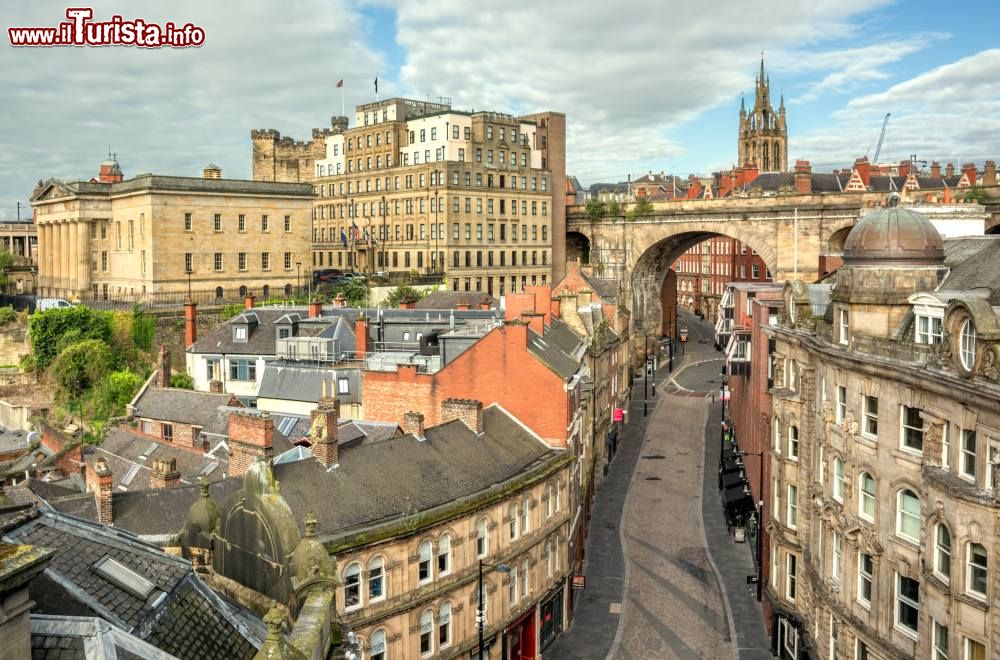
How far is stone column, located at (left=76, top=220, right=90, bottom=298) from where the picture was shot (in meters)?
82.8

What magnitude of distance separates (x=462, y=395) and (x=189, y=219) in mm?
47717

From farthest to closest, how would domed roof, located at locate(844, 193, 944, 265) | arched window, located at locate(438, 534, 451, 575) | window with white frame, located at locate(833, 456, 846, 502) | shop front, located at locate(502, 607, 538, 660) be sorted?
shop front, located at locate(502, 607, 538, 660)
arched window, located at locate(438, 534, 451, 575)
window with white frame, located at locate(833, 456, 846, 502)
domed roof, located at locate(844, 193, 944, 265)

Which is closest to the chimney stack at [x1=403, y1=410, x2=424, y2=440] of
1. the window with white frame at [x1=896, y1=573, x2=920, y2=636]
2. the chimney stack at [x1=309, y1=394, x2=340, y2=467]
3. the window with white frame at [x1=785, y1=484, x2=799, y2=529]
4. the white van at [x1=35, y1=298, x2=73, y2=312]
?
the chimney stack at [x1=309, y1=394, x2=340, y2=467]

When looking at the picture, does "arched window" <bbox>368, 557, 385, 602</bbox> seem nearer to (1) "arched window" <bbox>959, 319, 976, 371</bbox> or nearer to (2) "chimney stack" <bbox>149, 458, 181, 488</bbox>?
(2) "chimney stack" <bbox>149, 458, 181, 488</bbox>

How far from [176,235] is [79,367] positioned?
1770cm

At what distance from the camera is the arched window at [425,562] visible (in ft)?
92.8

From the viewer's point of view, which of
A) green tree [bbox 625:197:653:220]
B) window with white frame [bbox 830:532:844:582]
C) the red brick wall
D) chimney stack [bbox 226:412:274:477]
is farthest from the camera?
green tree [bbox 625:197:653:220]

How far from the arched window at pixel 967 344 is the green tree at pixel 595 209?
8478 cm

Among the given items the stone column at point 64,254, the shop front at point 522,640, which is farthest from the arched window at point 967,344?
the stone column at point 64,254

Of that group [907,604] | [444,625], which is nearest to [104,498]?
[444,625]

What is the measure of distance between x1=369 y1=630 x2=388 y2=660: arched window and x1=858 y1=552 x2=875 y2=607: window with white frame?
1414cm

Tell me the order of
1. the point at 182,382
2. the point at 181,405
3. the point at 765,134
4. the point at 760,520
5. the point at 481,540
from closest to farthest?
the point at 481,540
the point at 760,520
the point at 181,405
the point at 182,382
the point at 765,134

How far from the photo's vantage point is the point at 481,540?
30562 millimetres

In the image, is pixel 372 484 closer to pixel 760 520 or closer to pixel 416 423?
pixel 416 423
